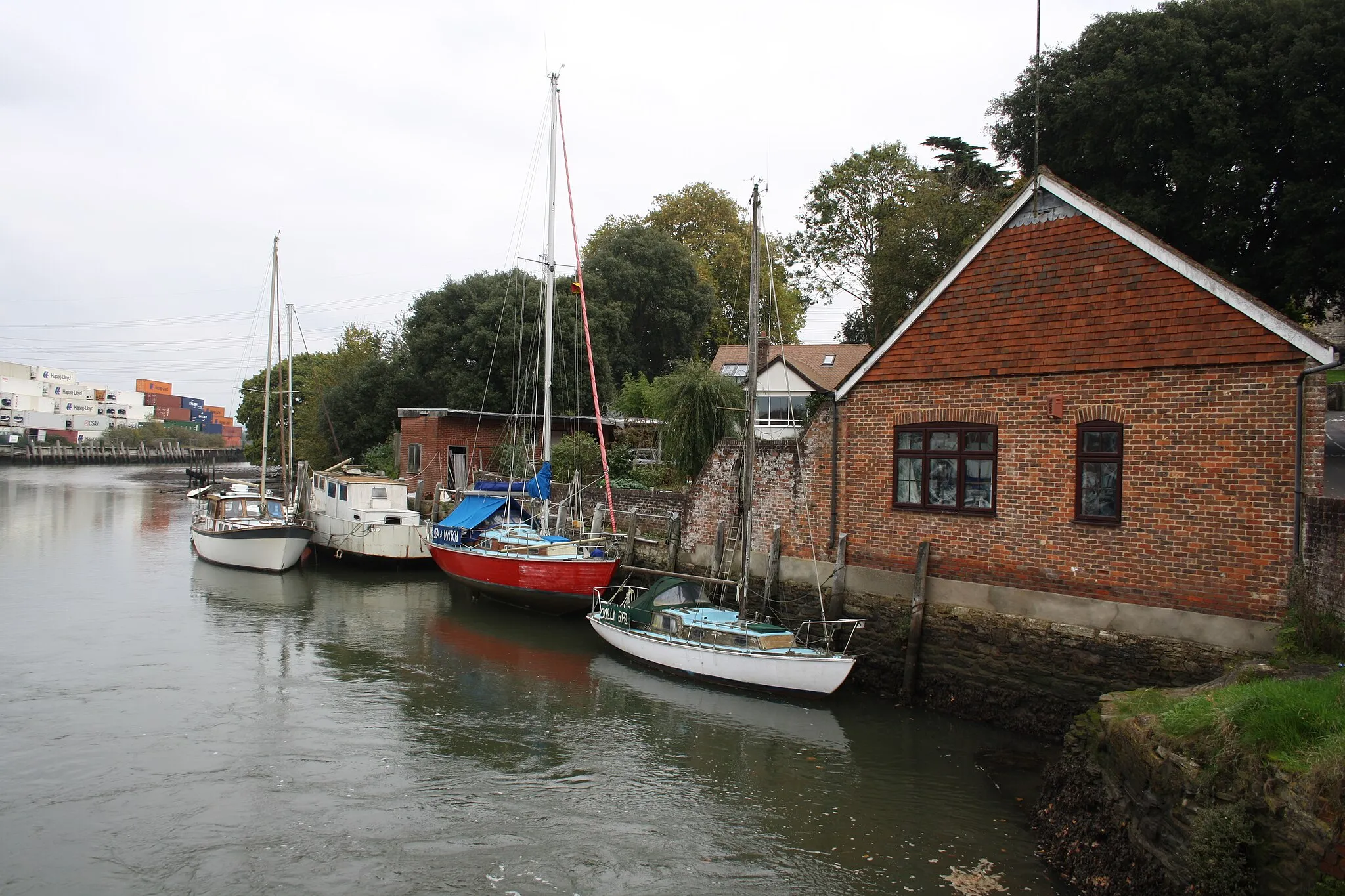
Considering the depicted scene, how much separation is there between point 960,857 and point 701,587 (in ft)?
29.0

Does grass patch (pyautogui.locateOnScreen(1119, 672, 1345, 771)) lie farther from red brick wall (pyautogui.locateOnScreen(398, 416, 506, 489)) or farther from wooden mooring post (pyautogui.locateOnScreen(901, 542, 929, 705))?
red brick wall (pyautogui.locateOnScreen(398, 416, 506, 489))

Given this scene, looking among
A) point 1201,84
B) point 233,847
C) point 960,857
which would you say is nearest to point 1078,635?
point 960,857

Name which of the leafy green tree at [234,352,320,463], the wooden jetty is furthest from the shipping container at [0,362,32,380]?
the leafy green tree at [234,352,320,463]

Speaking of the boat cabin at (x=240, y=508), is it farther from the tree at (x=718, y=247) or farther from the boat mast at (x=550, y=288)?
the tree at (x=718, y=247)

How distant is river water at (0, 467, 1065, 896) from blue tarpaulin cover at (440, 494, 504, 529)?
5306 millimetres

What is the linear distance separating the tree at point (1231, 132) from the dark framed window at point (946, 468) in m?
11.7

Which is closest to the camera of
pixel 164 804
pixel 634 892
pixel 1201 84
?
pixel 634 892

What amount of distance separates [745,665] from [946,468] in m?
4.69

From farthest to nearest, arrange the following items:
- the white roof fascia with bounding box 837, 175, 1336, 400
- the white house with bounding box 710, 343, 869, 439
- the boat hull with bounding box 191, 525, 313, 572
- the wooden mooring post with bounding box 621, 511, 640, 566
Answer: the white house with bounding box 710, 343, 869, 439 < the boat hull with bounding box 191, 525, 313, 572 < the wooden mooring post with bounding box 621, 511, 640, 566 < the white roof fascia with bounding box 837, 175, 1336, 400

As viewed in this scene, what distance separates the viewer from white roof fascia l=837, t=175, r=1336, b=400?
35.4ft

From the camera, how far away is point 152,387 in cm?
18475

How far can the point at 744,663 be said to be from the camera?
14.6 meters

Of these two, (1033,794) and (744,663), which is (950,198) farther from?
(1033,794)

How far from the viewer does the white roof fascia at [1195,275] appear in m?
10.7
